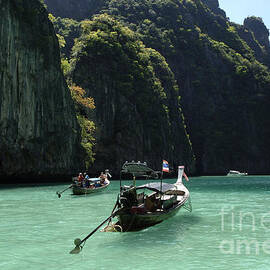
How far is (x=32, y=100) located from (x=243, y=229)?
40.1 m

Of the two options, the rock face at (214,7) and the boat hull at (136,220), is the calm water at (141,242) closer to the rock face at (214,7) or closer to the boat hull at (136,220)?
the boat hull at (136,220)

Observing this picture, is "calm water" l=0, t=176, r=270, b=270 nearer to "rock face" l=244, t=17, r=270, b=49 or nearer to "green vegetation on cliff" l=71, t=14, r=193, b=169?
"green vegetation on cliff" l=71, t=14, r=193, b=169

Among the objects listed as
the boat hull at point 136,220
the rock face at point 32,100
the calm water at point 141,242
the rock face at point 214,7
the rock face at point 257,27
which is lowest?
the calm water at point 141,242

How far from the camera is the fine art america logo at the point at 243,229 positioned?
13.4 metres

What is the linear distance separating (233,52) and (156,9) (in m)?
32.8

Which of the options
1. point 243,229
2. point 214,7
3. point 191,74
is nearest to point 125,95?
point 191,74

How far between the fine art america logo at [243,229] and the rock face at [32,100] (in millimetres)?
32832

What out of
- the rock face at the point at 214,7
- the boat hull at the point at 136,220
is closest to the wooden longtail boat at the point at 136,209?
the boat hull at the point at 136,220

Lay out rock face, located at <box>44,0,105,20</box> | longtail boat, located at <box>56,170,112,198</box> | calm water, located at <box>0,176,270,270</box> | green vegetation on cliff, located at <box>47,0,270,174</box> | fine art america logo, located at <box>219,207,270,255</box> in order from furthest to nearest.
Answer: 1. rock face, located at <box>44,0,105,20</box>
2. green vegetation on cliff, located at <box>47,0,270,174</box>
3. longtail boat, located at <box>56,170,112,198</box>
4. fine art america logo, located at <box>219,207,270,255</box>
5. calm water, located at <box>0,176,270,270</box>

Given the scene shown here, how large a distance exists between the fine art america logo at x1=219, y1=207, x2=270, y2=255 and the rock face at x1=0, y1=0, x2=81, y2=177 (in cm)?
3283

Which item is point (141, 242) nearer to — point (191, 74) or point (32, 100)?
point (32, 100)

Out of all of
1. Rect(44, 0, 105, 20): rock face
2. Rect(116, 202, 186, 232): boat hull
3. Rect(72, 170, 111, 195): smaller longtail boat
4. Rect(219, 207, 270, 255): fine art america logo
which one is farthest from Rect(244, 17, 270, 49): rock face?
Rect(116, 202, 186, 232): boat hull

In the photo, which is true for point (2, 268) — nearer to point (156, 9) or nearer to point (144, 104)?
point (144, 104)

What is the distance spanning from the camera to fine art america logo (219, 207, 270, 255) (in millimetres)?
13414
